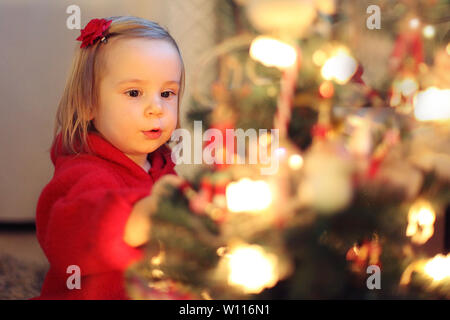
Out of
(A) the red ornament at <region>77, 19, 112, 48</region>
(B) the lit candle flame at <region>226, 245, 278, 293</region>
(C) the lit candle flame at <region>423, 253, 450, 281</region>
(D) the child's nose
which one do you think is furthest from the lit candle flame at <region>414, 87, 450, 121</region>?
(A) the red ornament at <region>77, 19, 112, 48</region>

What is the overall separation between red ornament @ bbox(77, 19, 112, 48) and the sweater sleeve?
26 centimetres

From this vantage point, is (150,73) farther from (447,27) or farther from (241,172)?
(447,27)

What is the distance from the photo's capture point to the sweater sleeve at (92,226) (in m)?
0.68

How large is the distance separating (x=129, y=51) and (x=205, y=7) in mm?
445

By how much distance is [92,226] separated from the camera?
2.28 ft

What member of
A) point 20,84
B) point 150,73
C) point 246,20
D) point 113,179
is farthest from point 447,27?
point 20,84

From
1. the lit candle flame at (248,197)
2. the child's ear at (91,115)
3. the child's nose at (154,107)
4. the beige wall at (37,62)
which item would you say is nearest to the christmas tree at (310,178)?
the lit candle flame at (248,197)

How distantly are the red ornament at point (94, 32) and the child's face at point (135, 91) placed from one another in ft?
0.10

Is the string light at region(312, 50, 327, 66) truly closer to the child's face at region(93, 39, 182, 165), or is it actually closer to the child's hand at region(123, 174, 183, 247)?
the child's hand at region(123, 174, 183, 247)

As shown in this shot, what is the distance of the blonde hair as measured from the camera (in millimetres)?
877

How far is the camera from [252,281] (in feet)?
1.83

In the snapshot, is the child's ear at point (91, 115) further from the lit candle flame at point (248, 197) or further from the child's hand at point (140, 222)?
the lit candle flame at point (248, 197)

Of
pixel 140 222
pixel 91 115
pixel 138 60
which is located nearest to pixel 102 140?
pixel 91 115

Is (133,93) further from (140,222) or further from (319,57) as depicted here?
(319,57)
